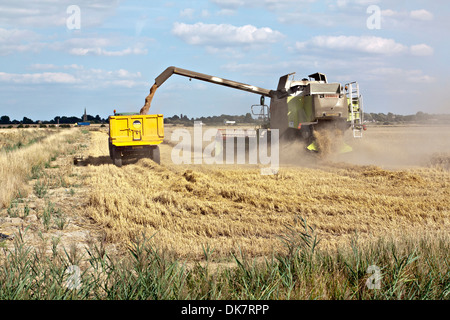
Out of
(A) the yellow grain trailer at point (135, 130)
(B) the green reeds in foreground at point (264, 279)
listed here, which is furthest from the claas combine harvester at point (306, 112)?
(B) the green reeds in foreground at point (264, 279)

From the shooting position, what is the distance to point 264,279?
432 cm

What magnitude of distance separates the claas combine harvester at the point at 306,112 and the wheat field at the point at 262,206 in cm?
236

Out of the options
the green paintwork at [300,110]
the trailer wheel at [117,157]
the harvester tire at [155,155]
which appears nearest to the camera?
the trailer wheel at [117,157]

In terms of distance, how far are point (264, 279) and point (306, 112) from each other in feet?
47.6

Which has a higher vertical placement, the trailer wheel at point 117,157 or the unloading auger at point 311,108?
the unloading auger at point 311,108

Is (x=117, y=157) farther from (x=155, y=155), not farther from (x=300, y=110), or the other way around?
(x=300, y=110)

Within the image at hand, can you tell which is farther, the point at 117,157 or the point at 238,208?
the point at 117,157

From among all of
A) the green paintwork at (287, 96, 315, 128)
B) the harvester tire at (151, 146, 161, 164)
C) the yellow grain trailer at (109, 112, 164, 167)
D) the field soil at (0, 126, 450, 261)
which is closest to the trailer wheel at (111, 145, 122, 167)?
the yellow grain trailer at (109, 112, 164, 167)

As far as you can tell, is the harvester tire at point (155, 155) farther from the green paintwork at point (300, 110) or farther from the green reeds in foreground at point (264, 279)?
the green reeds in foreground at point (264, 279)

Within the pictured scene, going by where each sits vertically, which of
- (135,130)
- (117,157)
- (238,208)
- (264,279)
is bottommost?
(238,208)

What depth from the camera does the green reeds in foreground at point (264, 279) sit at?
3908mm

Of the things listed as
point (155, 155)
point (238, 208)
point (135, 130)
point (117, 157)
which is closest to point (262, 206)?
point (238, 208)
